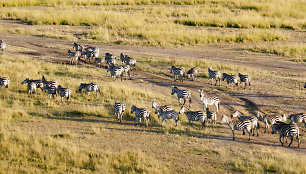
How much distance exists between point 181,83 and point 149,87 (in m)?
2.86

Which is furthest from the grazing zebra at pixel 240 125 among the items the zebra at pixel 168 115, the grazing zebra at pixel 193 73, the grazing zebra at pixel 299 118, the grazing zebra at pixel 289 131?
the grazing zebra at pixel 193 73

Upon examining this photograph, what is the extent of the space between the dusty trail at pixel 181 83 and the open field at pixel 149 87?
A: 0.08 metres

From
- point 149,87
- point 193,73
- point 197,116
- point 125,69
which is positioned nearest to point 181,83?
point 193,73

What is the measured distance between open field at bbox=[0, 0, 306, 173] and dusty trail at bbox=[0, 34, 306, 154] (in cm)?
8

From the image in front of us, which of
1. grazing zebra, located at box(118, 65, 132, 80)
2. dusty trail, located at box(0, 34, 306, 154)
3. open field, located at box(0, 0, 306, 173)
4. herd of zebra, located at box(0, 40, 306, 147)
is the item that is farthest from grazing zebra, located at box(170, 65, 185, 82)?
grazing zebra, located at box(118, 65, 132, 80)

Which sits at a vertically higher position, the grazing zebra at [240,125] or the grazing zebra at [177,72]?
the grazing zebra at [177,72]

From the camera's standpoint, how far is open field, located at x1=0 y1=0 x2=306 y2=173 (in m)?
18.5

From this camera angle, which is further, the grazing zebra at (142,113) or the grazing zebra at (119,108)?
the grazing zebra at (119,108)

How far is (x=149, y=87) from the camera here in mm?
31016

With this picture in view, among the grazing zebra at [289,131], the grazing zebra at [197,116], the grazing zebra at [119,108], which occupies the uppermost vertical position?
the grazing zebra at [119,108]

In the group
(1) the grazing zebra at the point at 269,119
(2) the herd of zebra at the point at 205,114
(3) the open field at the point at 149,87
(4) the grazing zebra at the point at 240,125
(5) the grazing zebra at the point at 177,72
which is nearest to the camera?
(3) the open field at the point at 149,87

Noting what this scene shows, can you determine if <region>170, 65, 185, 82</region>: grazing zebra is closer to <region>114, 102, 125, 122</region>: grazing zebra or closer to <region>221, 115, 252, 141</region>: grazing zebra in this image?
<region>114, 102, 125, 122</region>: grazing zebra

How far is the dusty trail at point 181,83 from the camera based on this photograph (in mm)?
22088

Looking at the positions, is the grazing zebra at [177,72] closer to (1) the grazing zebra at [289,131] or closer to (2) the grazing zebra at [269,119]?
(2) the grazing zebra at [269,119]
